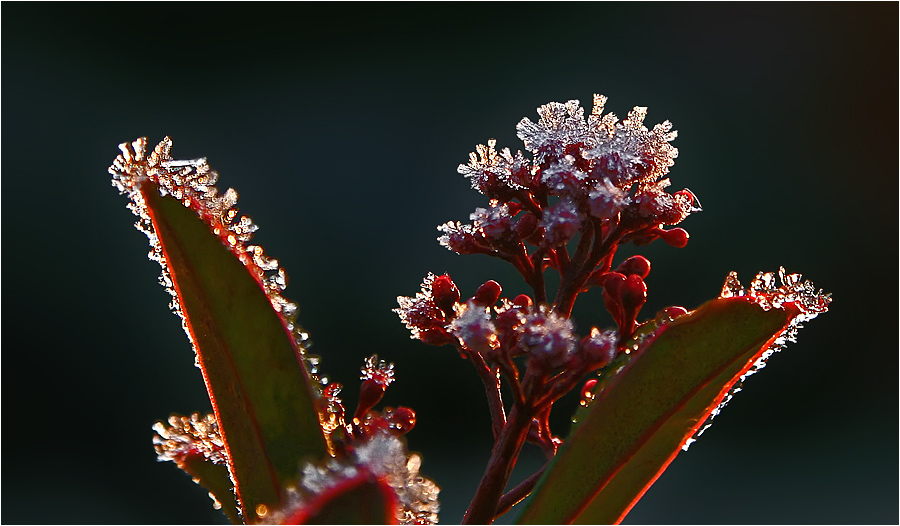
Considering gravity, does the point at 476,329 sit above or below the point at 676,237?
below

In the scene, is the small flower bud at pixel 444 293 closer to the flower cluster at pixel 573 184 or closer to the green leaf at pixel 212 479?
the flower cluster at pixel 573 184

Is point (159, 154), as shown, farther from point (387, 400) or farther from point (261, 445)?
point (387, 400)

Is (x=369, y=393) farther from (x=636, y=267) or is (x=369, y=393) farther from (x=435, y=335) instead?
(x=636, y=267)

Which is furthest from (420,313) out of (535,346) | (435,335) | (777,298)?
(777,298)

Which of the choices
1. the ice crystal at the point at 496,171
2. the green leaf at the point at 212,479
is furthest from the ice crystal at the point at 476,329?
the green leaf at the point at 212,479

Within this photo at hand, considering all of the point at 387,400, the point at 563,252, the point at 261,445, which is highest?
the point at 387,400

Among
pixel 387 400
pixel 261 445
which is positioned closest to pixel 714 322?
pixel 261 445
